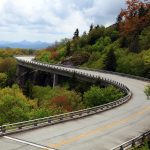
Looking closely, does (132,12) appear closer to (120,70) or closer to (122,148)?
(120,70)

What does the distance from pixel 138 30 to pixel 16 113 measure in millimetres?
91018

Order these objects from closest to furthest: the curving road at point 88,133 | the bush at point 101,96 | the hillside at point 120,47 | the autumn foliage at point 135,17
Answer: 1. the curving road at point 88,133
2. the bush at point 101,96
3. the hillside at point 120,47
4. the autumn foliage at point 135,17

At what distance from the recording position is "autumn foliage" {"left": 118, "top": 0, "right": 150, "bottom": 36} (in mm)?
136238

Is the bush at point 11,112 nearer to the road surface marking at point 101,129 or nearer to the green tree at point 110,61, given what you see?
the road surface marking at point 101,129

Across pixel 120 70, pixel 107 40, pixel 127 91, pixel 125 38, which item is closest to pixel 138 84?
pixel 127 91

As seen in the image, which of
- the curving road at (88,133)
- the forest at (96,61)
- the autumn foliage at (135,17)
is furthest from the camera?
the autumn foliage at (135,17)

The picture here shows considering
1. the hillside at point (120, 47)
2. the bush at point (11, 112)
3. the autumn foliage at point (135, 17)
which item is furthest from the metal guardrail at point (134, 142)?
the autumn foliage at point (135, 17)

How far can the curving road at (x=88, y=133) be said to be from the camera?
1296 inches

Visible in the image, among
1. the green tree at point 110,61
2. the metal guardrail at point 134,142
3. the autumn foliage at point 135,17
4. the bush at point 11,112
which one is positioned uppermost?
the autumn foliage at point 135,17

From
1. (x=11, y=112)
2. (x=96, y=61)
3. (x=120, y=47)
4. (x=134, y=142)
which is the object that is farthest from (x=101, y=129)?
(x=120, y=47)

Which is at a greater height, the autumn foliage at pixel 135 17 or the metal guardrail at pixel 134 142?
the autumn foliage at pixel 135 17

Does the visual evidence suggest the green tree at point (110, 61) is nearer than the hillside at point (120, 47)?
No

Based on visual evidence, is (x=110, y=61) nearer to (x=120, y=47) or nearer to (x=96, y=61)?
(x=96, y=61)

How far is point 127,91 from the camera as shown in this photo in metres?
72.6
